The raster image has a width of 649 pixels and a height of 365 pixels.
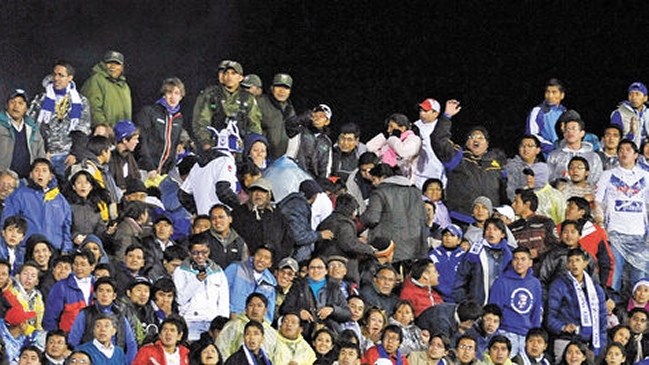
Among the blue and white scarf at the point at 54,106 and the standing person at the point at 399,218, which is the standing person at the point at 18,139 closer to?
the blue and white scarf at the point at 54,106

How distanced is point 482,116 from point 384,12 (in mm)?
1911

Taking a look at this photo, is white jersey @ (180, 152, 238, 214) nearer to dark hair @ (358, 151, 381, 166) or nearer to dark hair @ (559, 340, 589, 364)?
dark hair @ (358, 151, 381, 166)

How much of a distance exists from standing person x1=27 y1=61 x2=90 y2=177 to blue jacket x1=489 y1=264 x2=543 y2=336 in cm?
379

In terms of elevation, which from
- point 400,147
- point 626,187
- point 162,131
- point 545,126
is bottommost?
point 626,187

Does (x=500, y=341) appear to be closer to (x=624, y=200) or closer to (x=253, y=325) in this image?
(x=253, y=325)

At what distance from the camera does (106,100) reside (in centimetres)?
2027

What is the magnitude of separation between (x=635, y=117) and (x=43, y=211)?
6.40 meters

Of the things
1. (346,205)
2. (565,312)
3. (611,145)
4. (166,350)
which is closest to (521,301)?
(565,312)

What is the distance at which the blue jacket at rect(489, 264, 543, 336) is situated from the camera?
1836 cm

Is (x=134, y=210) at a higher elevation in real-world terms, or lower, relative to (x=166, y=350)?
higher

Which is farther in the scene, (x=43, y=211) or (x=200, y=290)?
(x=43, y=211)

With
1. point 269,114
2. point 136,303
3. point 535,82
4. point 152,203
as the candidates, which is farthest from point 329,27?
point 136,303

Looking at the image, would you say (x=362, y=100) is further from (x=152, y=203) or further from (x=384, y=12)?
(x=152, y=203)

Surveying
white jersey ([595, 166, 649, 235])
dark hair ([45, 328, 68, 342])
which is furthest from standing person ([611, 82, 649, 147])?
dark hair ([45, 328, 68, 342])
